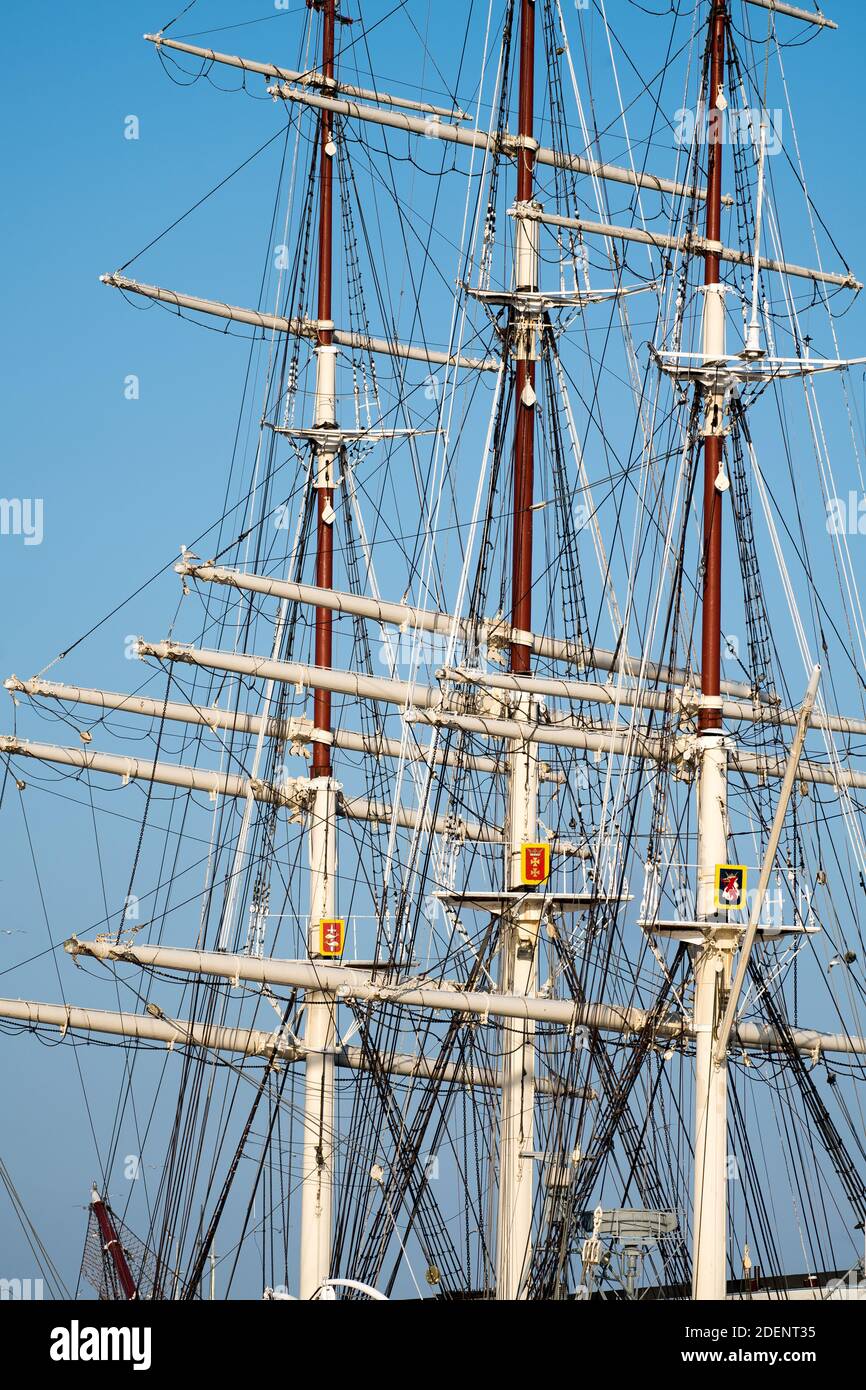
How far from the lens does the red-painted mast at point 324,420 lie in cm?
5628

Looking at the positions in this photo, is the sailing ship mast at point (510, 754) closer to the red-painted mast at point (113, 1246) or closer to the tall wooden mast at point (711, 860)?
the tall wooden mast at point (711, 860)

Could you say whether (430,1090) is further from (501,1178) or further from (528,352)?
(528,352)

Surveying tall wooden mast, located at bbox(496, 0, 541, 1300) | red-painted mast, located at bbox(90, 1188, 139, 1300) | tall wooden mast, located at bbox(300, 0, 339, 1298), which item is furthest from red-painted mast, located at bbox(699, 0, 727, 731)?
red-painted mast, located at bbox(90, 1188, 139, 1300)

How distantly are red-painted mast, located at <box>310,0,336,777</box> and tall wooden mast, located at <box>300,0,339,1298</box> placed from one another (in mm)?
23

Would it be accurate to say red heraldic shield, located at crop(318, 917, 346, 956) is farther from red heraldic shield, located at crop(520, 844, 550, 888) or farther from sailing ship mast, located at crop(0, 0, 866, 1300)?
red heraldic shield, located at crop(520, 844, 550, 888)

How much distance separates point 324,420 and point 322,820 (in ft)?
31.8

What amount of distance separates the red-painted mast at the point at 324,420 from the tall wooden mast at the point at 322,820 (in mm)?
23

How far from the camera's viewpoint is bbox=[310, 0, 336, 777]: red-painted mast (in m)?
56.3

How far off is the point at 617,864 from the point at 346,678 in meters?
9.04

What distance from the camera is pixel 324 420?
57656 millimetres

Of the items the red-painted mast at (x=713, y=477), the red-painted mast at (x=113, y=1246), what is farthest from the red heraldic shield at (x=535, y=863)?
the red-painted mast at (x=113, y=1246)

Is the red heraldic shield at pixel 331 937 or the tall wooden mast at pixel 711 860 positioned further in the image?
the red heraldic shield at pixel 331 937
